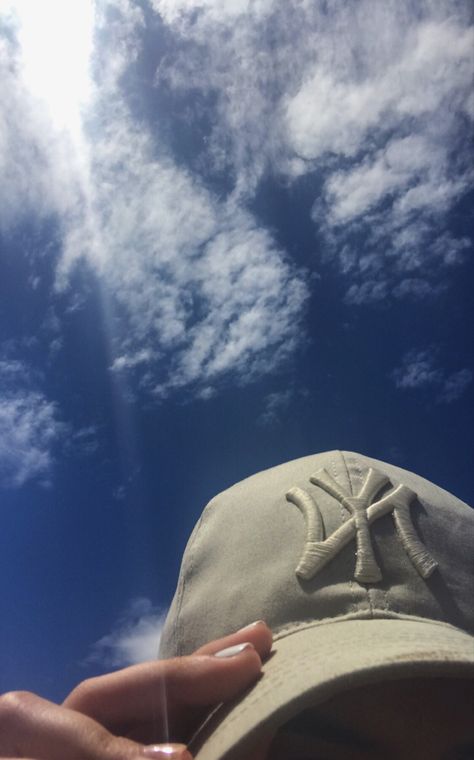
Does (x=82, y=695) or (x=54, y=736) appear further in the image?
(x=82, y=695)

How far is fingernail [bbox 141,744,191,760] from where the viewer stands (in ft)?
3.01

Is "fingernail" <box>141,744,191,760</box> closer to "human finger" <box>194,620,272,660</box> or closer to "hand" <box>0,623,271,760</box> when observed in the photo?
"hand" <box>0,623,271,760</box>

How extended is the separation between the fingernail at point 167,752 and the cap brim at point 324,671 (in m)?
0.04

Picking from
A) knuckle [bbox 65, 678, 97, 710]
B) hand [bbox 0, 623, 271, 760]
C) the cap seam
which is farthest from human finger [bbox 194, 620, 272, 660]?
knuckle [bbox 65, 678, 97, 710]

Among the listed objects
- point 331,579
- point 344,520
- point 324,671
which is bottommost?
point 324,671

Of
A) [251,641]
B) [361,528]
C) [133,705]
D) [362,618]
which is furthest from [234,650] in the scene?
[361,528]

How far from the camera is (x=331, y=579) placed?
1.40 metres

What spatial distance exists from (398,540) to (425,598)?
→ 6.1 inches

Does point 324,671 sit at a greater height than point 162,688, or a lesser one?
lesser

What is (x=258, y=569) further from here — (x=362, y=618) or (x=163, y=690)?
(x=163, y=690)

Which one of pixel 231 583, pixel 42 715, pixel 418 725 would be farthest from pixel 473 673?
pixel 42 715

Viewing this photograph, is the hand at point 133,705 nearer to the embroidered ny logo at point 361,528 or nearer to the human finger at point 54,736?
the human finger at point 54,736

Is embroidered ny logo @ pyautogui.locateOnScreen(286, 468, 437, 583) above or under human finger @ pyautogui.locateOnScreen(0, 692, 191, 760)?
above

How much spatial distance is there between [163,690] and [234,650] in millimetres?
156
